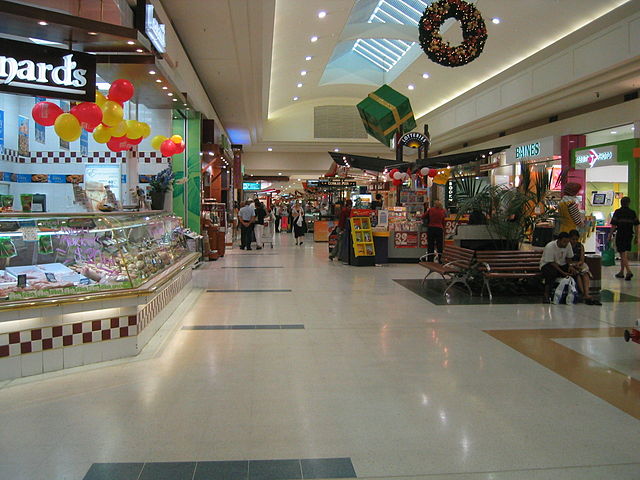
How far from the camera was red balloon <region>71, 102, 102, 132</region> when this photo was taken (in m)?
5.54

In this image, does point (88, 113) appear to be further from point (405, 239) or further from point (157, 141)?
point (405, 239)

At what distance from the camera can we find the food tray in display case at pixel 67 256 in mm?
4004

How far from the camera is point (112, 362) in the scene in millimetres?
4293

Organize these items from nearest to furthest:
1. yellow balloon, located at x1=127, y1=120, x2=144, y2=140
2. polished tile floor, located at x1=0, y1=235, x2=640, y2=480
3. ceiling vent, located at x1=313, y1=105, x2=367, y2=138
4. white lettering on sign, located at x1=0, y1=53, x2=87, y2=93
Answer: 1. polished tile floor, located at x1=0, y1=235, x2=640, y2=480
2. white lettering on sign, located at x1=0, y1=53, x2=87, y2=93
3. yellow balloon, located at x1=127, y1=120, x2=144, y2=140
4. ceiling vent, located at x1=313, y1=105, x2=367, y2=138

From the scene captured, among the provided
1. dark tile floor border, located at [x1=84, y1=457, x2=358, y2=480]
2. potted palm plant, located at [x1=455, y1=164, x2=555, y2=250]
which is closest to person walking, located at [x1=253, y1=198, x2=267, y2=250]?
potted palm plant, located at [x1=455, y1=164, x2=555, y2=250]

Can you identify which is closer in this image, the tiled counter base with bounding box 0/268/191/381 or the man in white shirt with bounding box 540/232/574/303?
the tiled counter base with bounding box 0/268/191/381

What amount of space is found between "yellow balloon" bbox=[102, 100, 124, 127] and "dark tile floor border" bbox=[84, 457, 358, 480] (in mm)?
4358

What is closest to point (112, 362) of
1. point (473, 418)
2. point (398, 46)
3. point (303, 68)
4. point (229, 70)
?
point (473, 418)

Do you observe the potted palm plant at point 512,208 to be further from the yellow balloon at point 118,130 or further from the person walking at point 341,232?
the yellow balloon at point 118,130

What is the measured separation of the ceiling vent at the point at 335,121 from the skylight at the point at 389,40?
4.28m

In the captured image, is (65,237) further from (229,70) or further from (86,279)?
(229,70)

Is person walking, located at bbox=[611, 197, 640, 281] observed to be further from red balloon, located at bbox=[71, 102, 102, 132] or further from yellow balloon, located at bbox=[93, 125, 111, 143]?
red balloon, located at bbox=[71, 102, 102, 132]

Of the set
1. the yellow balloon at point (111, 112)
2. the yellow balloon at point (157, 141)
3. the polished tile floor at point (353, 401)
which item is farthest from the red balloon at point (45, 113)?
the yellow balloon at point (157, 141)

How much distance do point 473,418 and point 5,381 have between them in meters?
3.29
